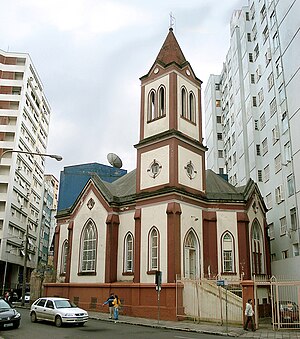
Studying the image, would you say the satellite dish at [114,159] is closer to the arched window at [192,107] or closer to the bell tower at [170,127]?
the bell tower at [170,127]

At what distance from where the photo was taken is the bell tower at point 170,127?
1072 inches

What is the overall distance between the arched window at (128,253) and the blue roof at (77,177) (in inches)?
740

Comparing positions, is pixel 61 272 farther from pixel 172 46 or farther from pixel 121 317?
pixel 172 46

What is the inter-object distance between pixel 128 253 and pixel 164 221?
455 cm

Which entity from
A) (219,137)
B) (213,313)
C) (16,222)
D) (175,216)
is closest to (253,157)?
(219,137)

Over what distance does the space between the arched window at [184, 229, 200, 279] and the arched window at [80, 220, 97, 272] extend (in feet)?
23.6

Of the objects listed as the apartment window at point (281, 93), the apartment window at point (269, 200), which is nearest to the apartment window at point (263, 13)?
the apartment window at point (281, 93)

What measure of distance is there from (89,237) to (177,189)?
8.83 meters

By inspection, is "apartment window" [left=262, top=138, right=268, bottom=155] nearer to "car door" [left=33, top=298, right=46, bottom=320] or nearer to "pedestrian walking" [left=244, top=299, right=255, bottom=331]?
"pedestrian walking" [left=244, top=299, right=255, bottom=331]

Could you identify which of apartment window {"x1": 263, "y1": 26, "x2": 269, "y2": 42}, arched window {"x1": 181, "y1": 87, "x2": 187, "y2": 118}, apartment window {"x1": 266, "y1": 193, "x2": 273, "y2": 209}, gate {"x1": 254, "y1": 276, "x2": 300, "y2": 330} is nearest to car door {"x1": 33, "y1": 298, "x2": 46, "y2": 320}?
gate {"x1": 254, "y1": 276, "x2": 300, "y2": 330}

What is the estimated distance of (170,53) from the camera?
30484 millimetres

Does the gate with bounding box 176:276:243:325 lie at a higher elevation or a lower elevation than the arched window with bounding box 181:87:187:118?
lower

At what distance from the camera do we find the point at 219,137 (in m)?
58.6

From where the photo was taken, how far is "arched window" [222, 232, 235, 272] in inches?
1078
